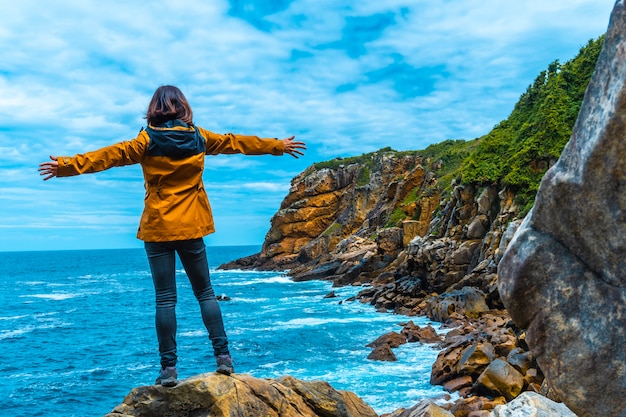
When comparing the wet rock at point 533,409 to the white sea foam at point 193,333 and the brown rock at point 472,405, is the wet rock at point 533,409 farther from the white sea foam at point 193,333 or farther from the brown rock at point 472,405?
the white sea foam at point 193,333

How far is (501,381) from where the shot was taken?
1622 cm

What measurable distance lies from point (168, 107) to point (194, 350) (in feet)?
94.7

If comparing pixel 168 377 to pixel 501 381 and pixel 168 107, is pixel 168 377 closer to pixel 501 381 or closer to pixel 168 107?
pixel 168 107

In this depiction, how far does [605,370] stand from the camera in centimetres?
380

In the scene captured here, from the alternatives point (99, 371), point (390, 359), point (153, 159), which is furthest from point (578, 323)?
point (99, 371)

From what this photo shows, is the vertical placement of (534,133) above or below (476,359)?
above

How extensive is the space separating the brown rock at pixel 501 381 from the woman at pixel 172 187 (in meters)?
12.3

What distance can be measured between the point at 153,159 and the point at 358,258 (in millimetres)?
60646

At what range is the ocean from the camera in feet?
76.3

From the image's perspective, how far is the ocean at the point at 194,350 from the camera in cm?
2327

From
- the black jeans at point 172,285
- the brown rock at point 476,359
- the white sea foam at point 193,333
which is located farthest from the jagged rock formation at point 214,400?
the white sea foam at point 193,333

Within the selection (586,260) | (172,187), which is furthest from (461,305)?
(586,260)

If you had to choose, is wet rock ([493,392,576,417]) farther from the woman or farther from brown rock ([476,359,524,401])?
brown rock ([476,359,524,401])

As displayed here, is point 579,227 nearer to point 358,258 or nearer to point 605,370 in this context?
point 605,370
